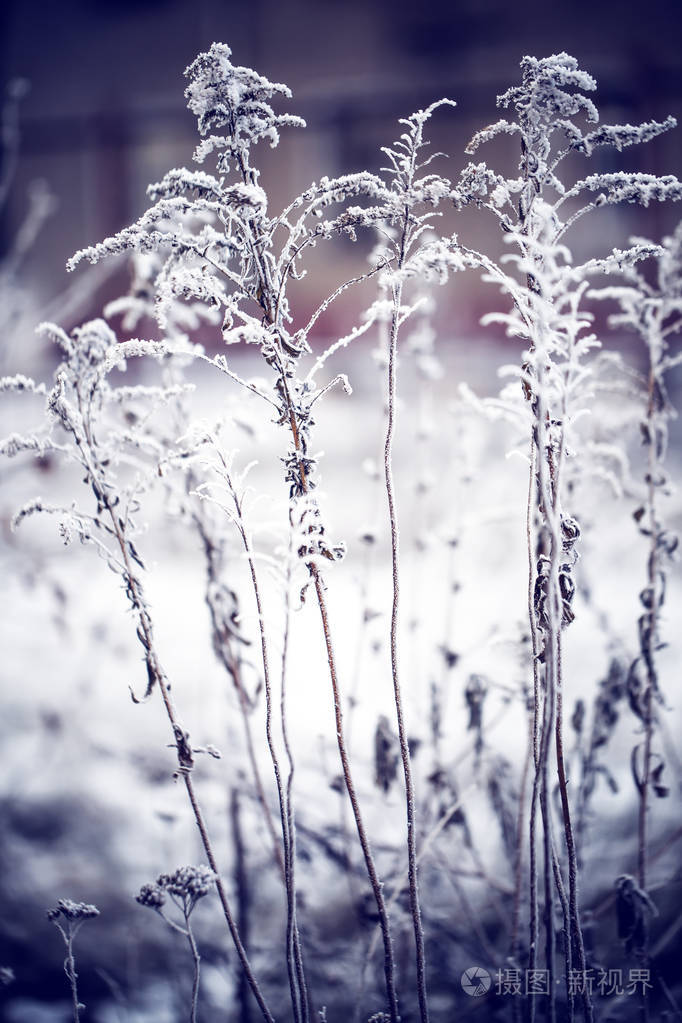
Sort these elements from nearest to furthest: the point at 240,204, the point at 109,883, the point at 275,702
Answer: the point at 240,204 → the point at 109,883 → the point at 275,702

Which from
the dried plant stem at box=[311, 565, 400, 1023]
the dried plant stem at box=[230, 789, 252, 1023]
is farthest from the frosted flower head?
the dried plant stem at box=[230, 789, 252, 1023]

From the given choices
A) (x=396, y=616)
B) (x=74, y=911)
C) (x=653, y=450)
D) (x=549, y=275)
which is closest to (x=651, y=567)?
(x=653, y=450)

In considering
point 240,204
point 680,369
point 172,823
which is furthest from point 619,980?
point 680,369

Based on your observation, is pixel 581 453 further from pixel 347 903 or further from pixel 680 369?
pixel 680 369

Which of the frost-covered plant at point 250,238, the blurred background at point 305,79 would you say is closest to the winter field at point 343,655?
the frost-covered plant at point 250,238

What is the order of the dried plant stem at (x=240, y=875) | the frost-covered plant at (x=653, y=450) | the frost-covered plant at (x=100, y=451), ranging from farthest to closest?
the dried plant stem at (x=240, y=875) → the frost-covered plant at (x=653, y=450) → the frost-covered plant at (x=100, y=451)

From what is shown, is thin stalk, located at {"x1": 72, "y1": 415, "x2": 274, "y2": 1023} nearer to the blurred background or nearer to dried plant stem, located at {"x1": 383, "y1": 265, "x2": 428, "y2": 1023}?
dried plant stem, located at {"x1": 383, "y1": 265, "x2": 428, "y2": 1023}

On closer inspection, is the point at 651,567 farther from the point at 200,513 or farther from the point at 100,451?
the point at 100,451

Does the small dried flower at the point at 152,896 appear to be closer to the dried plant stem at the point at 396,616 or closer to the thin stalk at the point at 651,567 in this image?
the dried plant stem at the point at 396,616

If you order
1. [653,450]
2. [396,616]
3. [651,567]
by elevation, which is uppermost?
[653,450]

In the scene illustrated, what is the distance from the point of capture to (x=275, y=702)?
315 cm

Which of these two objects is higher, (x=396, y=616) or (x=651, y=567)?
(x=651, y=567)

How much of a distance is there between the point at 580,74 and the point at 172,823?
2.80 metres

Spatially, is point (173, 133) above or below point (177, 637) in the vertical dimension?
above
